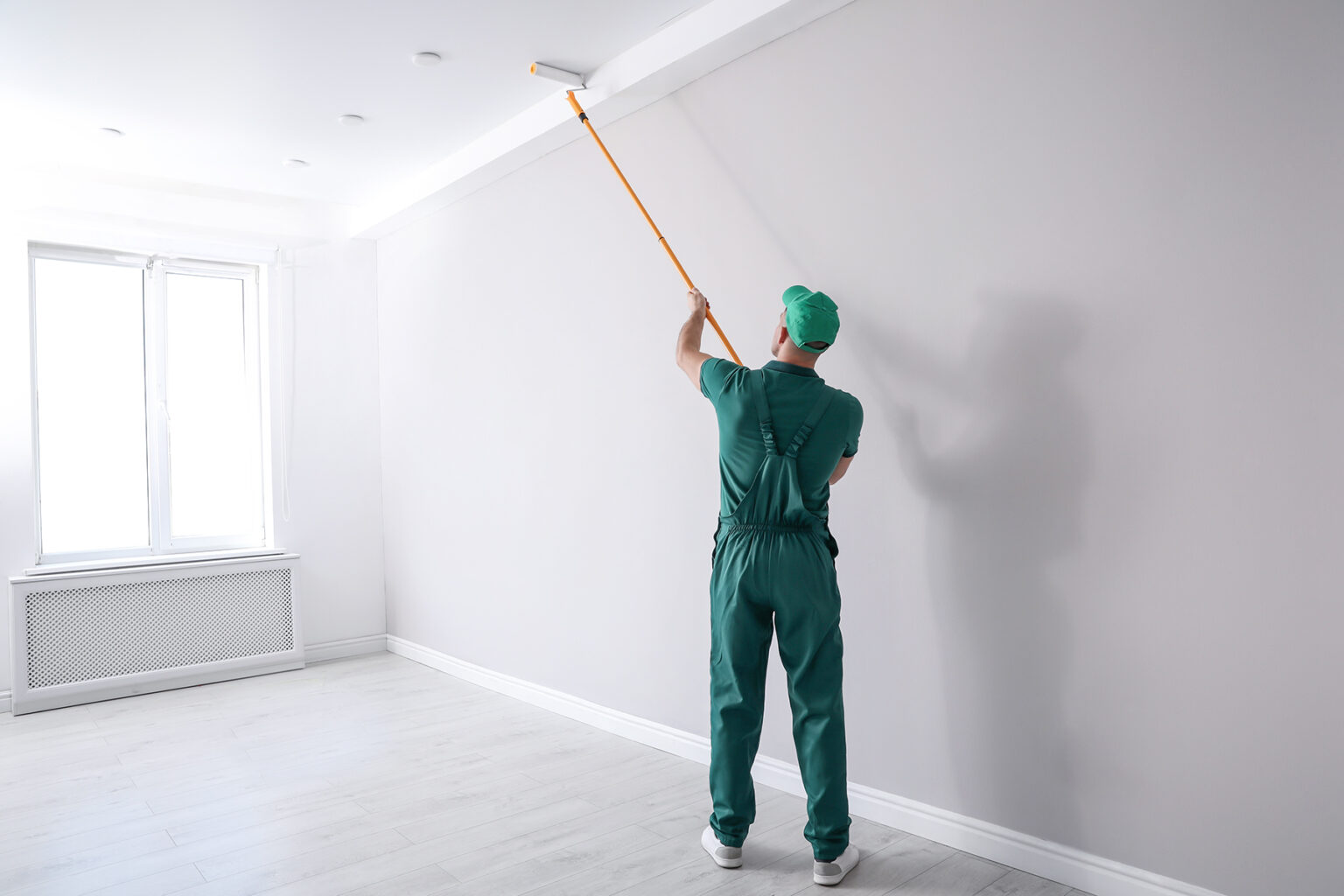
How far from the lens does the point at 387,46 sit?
3137mm

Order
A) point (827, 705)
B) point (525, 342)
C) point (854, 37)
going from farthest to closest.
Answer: point (525, 342)
point (854, 37)
point (827, 705)

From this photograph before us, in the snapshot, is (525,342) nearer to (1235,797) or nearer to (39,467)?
(39,467)

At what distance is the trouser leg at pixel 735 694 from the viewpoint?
2.28 m

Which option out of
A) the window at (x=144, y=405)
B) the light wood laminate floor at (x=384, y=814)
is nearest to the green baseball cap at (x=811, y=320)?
the light wood laminate floor at (x=384, y=814)

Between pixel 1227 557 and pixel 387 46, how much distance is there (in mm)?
3017

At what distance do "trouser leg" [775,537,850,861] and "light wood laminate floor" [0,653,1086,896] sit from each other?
172 millimetres

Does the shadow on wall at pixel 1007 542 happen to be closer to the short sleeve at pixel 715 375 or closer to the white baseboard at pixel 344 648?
the short sleeve at pixel 715 375

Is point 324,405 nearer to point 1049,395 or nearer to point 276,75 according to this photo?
point 276,75

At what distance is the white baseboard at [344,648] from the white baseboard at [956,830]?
2.07 metres

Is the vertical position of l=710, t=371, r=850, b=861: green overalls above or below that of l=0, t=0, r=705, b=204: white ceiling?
below

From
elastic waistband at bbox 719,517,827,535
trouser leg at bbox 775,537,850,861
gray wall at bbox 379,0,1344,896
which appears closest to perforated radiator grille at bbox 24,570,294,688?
gray wall at bbox 379,0,1344,896

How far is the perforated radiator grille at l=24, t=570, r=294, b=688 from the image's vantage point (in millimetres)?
4152

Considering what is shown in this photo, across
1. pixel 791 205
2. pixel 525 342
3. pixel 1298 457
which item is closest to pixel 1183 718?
pixel 1298 457

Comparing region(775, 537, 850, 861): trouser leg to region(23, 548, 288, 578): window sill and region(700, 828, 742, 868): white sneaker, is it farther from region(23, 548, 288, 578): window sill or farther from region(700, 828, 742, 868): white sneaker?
region(23, 548, 288, 578): window sill
